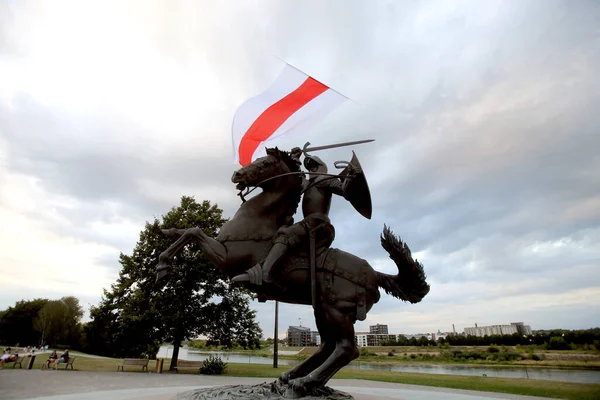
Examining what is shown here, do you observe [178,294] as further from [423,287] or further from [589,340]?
[589,340]

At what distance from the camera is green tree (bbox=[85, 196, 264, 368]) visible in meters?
21.5

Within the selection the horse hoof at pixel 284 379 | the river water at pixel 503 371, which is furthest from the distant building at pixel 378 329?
the horse hoof at pixel 284 379

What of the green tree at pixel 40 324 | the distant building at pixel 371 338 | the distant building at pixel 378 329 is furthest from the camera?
the distant building at pixel 378 329

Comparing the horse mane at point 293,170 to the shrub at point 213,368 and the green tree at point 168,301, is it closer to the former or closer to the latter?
the green tree at point 168,301

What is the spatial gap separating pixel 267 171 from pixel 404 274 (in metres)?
3.03

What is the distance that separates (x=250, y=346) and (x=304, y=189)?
20.3m

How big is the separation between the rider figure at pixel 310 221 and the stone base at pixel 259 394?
5.34ft

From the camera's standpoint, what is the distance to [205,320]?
2256 centimetres

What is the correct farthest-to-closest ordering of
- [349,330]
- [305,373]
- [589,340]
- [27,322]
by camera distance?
[27,322] → [589,340] → [305,373] → [349,330]

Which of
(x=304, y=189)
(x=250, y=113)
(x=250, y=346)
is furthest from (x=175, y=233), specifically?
(x=250, y=346)

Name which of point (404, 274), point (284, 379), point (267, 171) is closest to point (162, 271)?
Answer: point (267, 171)

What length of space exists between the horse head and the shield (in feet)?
3.07

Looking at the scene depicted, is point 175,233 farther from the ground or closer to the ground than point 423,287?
farther from the ground

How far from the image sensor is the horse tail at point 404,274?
238 inches
